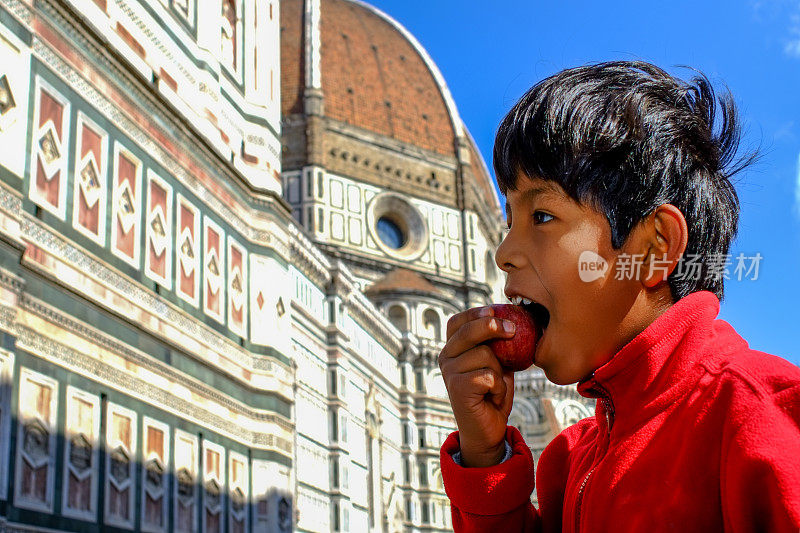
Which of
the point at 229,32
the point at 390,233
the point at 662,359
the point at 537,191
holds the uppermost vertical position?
the point at 390,233

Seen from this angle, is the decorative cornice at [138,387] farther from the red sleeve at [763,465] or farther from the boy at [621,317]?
the red sleeve at [763,465]

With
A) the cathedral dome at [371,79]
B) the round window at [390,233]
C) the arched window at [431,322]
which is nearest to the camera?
the arched window at [431,322]

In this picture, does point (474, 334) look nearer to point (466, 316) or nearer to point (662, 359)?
point (466, 316)

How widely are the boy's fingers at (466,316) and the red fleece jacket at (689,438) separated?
0.17 metres

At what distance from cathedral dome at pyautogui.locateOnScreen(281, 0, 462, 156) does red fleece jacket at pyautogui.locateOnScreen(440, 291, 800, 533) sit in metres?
37.1

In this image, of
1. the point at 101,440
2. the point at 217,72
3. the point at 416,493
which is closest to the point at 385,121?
the point at 416,493

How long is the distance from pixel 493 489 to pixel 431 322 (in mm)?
30580

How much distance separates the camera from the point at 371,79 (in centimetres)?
4056

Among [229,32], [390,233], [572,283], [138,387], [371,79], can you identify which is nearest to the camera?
[572,283]

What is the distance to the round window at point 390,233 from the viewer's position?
36500 millimetres

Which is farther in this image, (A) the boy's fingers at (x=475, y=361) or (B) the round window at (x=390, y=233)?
(B) the round window at (x=390, y=233)

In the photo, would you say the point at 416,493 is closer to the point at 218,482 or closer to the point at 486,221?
the point at 486,221

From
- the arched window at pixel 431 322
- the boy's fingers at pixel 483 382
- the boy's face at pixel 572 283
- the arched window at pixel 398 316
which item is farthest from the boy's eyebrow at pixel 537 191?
the arched window at pixel 431 322

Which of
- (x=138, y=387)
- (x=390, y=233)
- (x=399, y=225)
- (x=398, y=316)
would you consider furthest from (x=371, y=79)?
(x=138, y=387)
